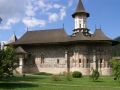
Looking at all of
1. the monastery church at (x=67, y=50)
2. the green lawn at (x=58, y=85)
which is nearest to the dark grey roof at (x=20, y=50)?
the monastery church at (x=67, y=50)

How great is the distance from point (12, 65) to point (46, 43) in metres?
23.4

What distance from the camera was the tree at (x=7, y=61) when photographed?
26625mm

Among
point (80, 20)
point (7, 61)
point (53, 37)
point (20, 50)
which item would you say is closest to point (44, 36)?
point (53, 37)

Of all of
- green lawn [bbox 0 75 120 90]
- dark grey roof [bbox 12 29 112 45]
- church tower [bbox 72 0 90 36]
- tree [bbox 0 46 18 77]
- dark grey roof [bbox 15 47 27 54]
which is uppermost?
church tower [bbox 72 0 90 36]

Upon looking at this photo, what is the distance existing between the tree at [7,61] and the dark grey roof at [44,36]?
73.1ft

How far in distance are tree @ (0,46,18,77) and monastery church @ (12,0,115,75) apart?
20989 millimetres

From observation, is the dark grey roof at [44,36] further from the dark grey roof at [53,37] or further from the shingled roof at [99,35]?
the shingled roof at [99,35]

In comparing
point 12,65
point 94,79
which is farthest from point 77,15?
point 12,65

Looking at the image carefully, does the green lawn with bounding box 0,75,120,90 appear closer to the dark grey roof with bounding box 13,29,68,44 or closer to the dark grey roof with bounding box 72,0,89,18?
the dark grey roof with bounding box 13,29,68,44

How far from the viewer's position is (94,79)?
3428cm

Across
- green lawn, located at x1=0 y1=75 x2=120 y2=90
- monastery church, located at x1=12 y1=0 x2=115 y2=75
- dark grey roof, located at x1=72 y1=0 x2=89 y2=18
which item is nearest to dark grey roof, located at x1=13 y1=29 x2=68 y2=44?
monastery church, located at x1=12 y1=0 x2=115 y2=75

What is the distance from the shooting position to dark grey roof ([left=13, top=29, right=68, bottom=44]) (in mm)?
50844

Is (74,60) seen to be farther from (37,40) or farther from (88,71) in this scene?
(37,40)

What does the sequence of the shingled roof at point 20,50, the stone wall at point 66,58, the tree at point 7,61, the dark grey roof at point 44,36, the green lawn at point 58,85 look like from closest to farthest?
1. the green lawn at point 58,85
2. the tree at point 7,61
3. the stone wall at point 66,58
4. the shingled roof at point 20,50
5. the dark grey roof at point 44,36
